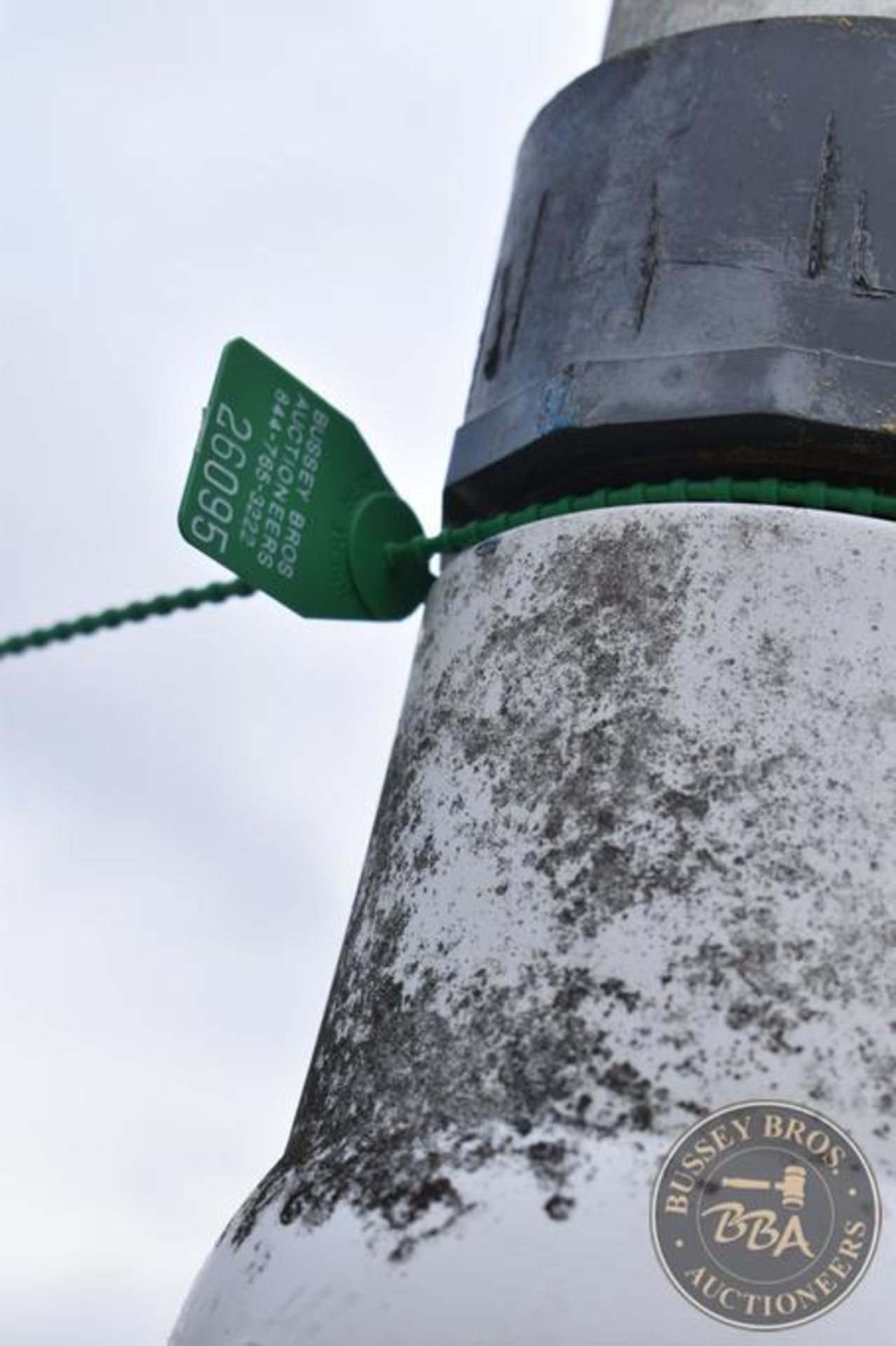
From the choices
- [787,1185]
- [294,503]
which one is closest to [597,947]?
[787,1185]

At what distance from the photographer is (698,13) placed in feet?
4.87

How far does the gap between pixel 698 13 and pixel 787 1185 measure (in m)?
0.81

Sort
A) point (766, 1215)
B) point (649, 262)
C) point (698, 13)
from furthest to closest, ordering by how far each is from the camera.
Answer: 1. point (698, 13)
2. point (649, 262)
3. point (766, 1215)

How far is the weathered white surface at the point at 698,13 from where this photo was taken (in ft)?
4.73

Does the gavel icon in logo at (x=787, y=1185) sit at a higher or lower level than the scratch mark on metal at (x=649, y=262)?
lower

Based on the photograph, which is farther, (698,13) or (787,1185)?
(698,13)

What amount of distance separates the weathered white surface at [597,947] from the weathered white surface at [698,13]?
1.27 feet

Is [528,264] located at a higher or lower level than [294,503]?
higher

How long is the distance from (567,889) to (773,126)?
1.69ft

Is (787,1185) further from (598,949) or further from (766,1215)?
(598,949)

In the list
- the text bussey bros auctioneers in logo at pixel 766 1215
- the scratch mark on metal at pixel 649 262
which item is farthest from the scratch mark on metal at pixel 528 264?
the text bussey bros auctioneers in logo at pixel 766 1215

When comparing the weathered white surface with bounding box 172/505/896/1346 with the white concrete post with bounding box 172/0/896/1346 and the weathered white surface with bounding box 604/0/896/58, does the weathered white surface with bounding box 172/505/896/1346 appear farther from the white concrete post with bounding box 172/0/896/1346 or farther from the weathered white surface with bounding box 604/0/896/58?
the weathered white surface with bounding box 604/0/896/58

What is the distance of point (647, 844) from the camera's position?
1173mm

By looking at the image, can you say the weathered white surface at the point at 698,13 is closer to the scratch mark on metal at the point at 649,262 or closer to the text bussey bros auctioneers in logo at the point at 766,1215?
the scratch mark on metal at the point at 649,262
